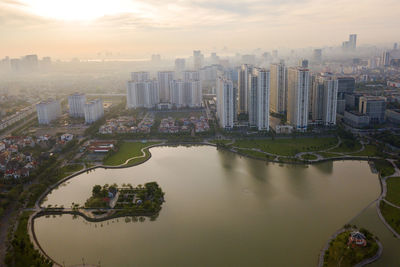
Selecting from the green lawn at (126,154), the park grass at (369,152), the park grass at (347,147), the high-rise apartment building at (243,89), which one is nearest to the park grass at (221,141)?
the green lawn at (126,154)

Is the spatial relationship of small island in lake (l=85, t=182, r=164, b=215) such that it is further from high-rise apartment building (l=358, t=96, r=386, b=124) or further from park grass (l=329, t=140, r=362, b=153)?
high-rise apartment building (l=358, t=96, r=386, b=124)

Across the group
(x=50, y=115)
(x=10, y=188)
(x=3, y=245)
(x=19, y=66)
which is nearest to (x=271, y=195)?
(x=3, y=245)

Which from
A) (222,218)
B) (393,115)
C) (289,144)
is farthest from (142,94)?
(222,218)

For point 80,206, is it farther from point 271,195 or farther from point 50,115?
point 50,115

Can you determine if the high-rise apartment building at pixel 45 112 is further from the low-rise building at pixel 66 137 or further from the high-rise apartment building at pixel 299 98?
the high-rise apartment building at pixel 299 98

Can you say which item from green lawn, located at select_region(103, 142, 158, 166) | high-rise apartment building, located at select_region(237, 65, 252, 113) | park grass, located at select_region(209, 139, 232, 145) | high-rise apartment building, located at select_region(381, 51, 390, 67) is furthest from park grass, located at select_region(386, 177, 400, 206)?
high-rise apartment building, located at select_region(381, 51, 390, 67)

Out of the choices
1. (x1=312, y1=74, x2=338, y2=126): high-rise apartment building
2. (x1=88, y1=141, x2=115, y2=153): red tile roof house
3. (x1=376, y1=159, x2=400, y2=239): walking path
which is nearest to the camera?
(x1=376, y1=159, x2=400, y2=239): walking path
